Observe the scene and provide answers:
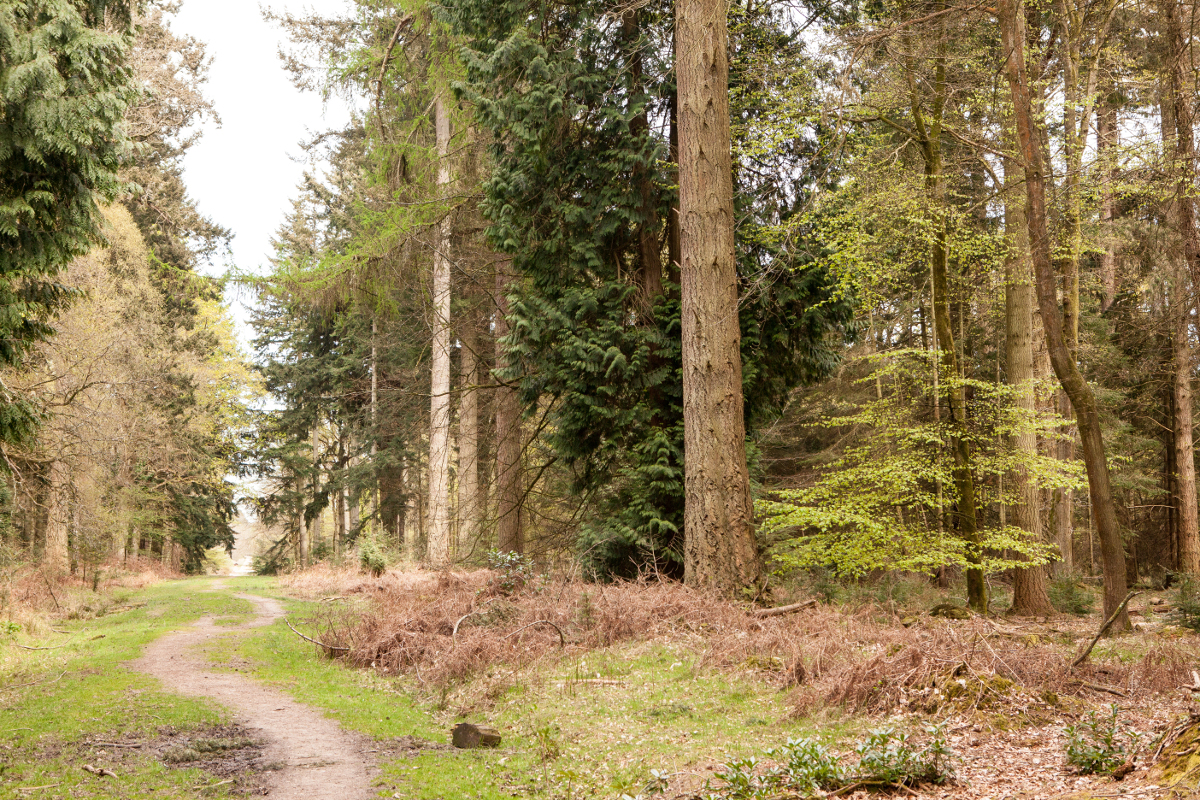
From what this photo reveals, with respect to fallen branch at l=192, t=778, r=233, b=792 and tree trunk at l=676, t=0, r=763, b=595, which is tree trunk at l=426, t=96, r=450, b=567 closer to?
tree trunk at l=676, t=0, r=763, b=595

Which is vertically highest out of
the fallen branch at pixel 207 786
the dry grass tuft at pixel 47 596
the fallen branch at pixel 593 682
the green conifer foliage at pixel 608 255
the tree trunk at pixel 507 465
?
the green conifer foliage at pixel 608 255

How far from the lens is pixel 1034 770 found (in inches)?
188

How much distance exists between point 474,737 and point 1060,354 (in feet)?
23.3

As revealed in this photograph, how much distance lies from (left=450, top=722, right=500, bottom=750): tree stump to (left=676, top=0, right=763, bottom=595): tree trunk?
4234 mm

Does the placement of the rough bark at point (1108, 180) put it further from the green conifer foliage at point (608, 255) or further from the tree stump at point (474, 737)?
the tree stump at point (474, 737)

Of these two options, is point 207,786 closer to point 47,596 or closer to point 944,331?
point 944,331

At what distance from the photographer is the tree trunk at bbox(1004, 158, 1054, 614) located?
1293 centimetres

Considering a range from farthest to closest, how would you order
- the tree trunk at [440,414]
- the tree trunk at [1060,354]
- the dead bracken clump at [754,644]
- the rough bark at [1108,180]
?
the tree trunk at [440,414]
the rough bark at [1108,180]
the tree trunk at [1060,354]
the dead bracken clump at [754,644]

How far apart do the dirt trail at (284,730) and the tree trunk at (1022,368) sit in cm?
1027

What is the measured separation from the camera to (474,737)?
6891 mm

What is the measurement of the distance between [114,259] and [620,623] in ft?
77.0

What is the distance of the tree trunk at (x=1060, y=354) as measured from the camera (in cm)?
824

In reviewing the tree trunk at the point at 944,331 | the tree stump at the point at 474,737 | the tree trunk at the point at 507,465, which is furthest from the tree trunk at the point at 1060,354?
the tree trunk at the point at 507,465

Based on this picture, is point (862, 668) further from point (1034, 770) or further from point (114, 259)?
point (114, 259)
